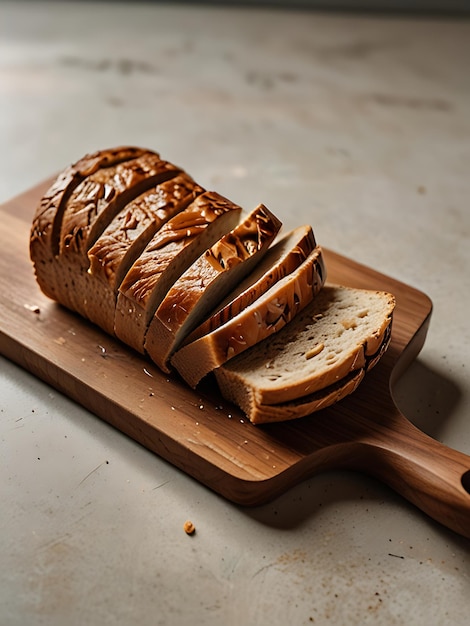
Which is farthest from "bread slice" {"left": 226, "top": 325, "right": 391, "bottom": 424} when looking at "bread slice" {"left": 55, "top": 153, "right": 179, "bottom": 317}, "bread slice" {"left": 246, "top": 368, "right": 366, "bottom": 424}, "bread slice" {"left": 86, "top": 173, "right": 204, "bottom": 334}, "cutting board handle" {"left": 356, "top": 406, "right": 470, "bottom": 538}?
"bread slice" {"left": 55, "top": 153, "right": 179, "bottom": 317}

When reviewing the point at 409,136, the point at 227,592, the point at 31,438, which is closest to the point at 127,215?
the point at 31,438

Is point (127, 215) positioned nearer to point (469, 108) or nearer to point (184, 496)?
point (184, 496)

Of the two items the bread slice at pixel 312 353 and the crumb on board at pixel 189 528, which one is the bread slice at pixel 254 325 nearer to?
the bread slice at pixel 312 353

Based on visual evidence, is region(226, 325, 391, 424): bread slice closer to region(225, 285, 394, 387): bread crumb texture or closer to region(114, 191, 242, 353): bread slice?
region(225, 285, 394, 387): bread crumb texture

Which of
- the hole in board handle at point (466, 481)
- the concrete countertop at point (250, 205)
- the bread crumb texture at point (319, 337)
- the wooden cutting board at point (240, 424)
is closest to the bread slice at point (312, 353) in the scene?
the bread crumb texture at point (319, 337)

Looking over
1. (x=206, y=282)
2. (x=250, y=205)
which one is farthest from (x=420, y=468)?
(x=250, y=205)

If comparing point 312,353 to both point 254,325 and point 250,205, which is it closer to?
point 254,325
